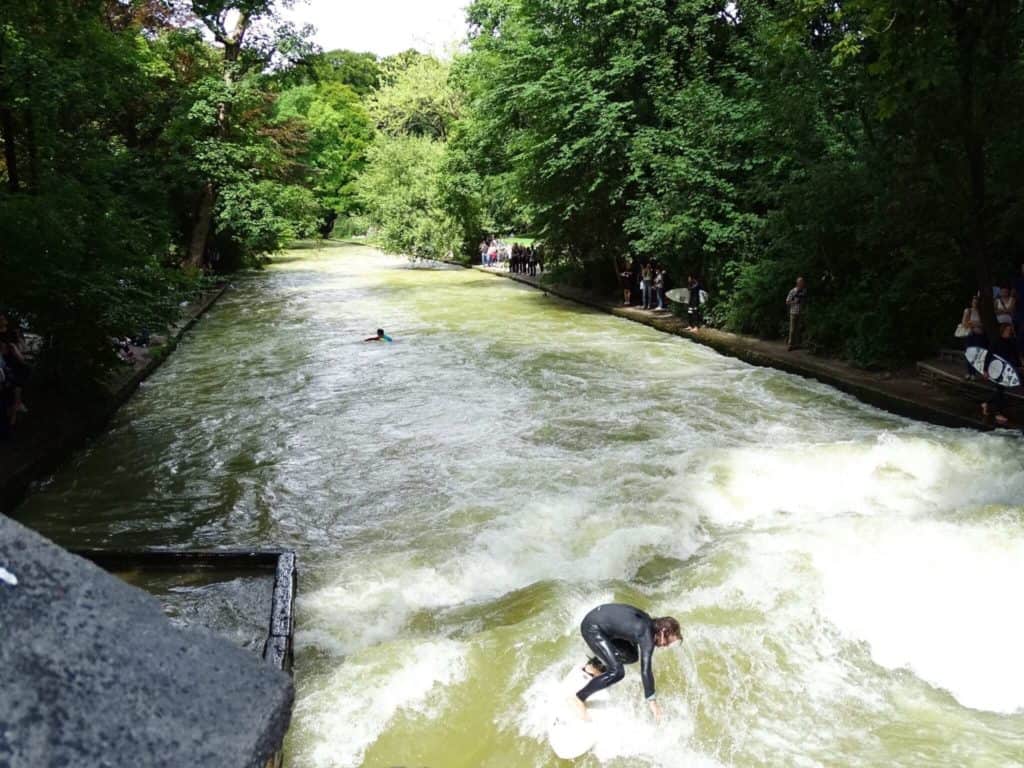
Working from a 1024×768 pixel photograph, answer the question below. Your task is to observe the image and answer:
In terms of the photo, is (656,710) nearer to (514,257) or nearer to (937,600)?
(937,600)

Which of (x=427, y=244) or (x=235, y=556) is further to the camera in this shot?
(x=427, y=244)

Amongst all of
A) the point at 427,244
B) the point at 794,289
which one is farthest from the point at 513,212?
the point at 794,289

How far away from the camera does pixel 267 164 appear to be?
3591 cm

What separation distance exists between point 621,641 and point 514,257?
36324 millimetres

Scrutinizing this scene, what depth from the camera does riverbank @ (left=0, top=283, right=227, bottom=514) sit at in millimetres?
9789

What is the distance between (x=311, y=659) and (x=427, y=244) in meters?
40.1

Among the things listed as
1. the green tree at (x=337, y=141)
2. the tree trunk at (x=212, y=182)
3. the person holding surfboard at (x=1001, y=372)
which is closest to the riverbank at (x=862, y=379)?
the person holding surfboard at (x=1001, y=372)

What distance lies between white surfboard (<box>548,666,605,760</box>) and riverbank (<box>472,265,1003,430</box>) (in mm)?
8443

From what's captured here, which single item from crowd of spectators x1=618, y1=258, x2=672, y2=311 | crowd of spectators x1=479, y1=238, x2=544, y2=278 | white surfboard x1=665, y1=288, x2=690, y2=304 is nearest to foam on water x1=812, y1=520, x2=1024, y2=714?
white surfboard x1=665, y1=288, x2=690, y2=304

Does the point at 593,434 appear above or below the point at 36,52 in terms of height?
below

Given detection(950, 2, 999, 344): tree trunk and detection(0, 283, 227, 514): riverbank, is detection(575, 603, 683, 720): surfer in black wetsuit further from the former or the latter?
detection(950, 2, 999, 344): tree trunk

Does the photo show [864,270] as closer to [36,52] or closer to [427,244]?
[36,52]

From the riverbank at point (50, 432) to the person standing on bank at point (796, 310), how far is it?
13.5 metres

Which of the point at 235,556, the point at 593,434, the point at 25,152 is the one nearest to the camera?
the point at 235,556
